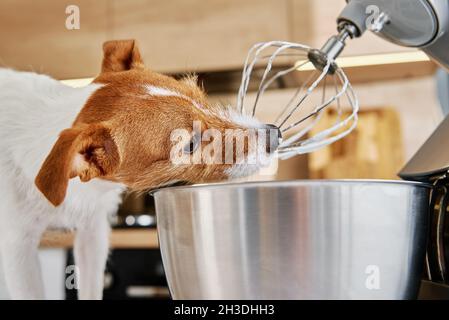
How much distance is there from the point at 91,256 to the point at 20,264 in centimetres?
8

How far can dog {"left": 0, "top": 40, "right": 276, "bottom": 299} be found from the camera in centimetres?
45

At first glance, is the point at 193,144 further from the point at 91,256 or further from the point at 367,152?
the point at 367,152

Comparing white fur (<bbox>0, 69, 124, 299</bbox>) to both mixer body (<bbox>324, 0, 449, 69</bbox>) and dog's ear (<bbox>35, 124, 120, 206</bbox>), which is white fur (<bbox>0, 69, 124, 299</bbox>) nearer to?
dog's ear (<bbox>35, 124, 120, 206</bbox>)

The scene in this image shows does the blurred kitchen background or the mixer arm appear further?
the blurred kitchen background

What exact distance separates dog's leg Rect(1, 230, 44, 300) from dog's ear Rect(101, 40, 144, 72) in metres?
0.18

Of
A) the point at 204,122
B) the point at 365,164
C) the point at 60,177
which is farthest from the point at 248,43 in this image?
the point at 60,177

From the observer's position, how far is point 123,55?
534mm

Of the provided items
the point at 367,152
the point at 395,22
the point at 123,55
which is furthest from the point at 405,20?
the point at 367,152

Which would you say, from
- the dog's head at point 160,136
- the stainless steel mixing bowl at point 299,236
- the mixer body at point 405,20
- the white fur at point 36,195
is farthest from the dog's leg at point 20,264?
the mixer body at point 405,20

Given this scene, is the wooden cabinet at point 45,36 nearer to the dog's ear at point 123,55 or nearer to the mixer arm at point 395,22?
the dog's ear at point 123,55

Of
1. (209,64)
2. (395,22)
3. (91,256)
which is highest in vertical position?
(209,64)

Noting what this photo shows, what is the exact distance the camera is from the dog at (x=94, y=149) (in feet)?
1.47

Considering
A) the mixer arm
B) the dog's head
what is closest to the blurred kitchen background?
the dog's head
